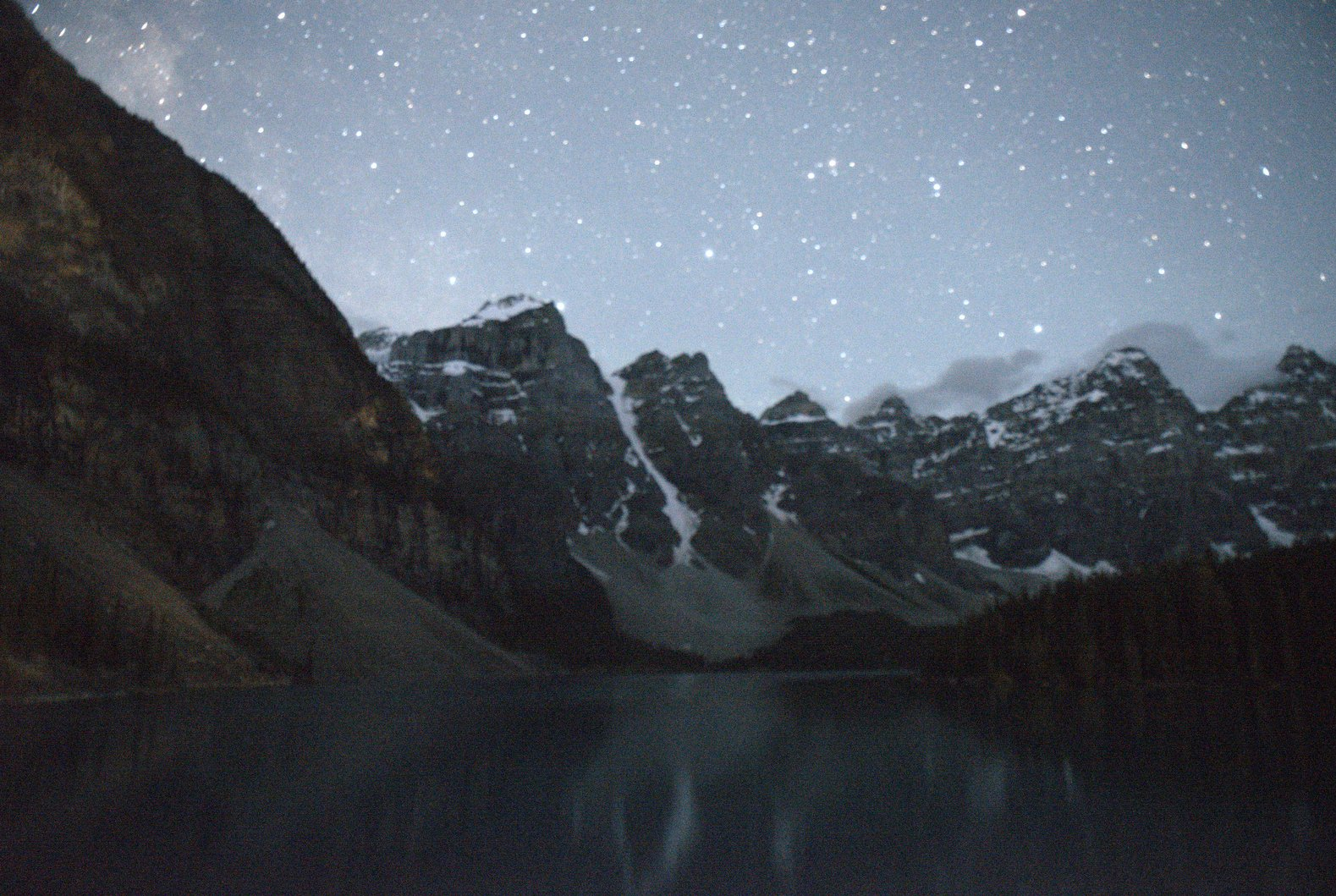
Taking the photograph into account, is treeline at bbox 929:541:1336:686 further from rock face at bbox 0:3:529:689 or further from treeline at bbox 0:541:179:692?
rock face at bbox 0:3:529:689

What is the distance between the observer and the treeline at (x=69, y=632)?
5844cm

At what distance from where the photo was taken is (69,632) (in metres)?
63.5

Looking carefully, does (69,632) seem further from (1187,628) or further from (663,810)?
(1187,628)

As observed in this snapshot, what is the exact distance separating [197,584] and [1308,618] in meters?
101

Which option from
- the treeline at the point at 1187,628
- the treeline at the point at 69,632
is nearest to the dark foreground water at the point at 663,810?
the treeline at the point at 69,632

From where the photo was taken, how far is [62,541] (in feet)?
240

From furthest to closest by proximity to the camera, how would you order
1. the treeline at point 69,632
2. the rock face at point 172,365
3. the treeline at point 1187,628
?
the rock face at point 172,365
the treeline at point 1187,628
the treeline at point 69,632

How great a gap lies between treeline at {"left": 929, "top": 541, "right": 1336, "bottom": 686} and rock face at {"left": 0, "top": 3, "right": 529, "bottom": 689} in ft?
268

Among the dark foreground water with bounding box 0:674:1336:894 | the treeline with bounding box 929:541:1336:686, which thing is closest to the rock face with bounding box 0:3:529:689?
the dark foreground water with bounding box 0:674:1336:894

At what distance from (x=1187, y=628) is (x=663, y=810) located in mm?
73157

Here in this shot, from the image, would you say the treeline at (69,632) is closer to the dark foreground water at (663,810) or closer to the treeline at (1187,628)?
the dark foreground water at (663,810)

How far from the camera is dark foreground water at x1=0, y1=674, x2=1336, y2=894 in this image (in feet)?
37.6

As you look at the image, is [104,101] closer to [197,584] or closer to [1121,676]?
[197,584]

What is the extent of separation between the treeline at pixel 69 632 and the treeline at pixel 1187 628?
6958 cm
